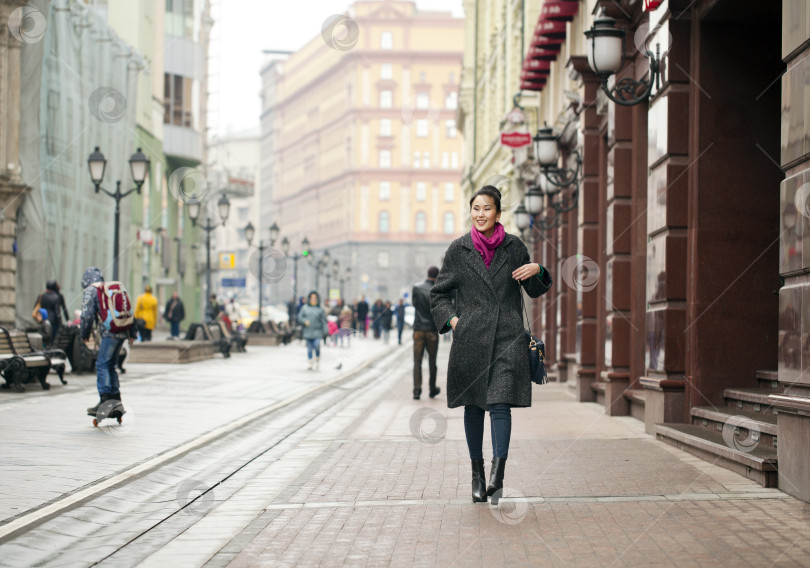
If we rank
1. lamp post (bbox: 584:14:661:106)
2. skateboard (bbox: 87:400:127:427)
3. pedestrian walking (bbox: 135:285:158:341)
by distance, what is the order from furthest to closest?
pedestrian walking (bbox: 135:285:158:341)
skateboard (bbox: 87:400:127:427)
lamp post (bbox: 584:14:661:106)

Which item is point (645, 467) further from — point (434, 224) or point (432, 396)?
point (434, 224)

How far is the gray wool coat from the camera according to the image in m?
7.28

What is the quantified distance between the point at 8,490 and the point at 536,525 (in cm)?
343

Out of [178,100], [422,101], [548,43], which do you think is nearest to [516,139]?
[548,43]

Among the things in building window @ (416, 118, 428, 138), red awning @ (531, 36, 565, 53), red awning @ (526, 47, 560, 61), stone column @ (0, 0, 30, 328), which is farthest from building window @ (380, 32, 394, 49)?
red awning @ (531, 36, 565, 53)

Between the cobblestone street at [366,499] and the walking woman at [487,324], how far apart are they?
18.7 inches

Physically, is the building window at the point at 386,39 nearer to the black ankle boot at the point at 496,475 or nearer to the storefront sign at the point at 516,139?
the storefront sign at the point at 516,139

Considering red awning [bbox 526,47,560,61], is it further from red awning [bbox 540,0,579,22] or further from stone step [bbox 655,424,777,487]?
stone step [bbox 655,424,777,487]

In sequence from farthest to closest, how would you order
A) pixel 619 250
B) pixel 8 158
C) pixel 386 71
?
pixel 386 71, pixel 8 158, pixel 619 250

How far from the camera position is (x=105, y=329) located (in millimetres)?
12539

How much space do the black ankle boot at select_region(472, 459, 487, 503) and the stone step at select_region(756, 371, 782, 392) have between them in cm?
346

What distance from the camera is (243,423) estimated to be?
1319 centimetres

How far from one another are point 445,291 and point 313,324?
60.6 feet

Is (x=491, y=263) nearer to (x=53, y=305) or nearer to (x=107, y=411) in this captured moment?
(x=107, y=411)
